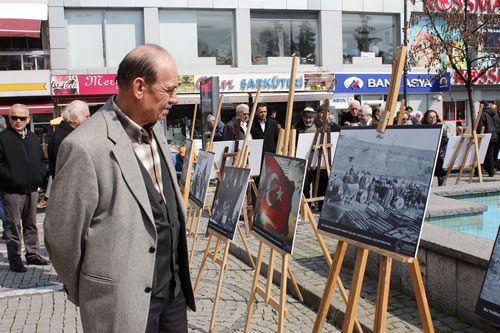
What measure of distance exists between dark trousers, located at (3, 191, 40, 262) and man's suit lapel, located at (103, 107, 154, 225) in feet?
14.7

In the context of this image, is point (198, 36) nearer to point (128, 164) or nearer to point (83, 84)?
point (83, 84)

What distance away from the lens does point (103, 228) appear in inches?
78.8

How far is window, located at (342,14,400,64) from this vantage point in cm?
Answer: 2266

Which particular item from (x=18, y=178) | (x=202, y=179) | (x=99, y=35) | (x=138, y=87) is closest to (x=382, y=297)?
(x=138, y=87)

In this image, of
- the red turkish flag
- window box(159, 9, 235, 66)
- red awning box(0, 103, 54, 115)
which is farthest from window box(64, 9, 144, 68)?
the red turkish flag

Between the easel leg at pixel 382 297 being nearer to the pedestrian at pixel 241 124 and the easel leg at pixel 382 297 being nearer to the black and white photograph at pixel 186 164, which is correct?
the black and white photograph at pixel 186 164

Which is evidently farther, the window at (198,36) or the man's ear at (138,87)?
the window at (198,36)

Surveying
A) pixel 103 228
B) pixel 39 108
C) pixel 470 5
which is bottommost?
pixel 103 228

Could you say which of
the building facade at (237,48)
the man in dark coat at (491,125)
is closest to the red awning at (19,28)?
the building facade at (237,48)

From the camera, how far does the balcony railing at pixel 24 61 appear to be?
18.6 metres

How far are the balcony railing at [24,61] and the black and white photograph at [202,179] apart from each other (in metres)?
15.6

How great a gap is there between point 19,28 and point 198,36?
687 cm

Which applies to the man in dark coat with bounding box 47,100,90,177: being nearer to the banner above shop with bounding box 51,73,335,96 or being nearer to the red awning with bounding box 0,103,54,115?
the banner above shop with bounding box 51,73,335,96

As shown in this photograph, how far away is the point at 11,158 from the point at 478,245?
5.09m
